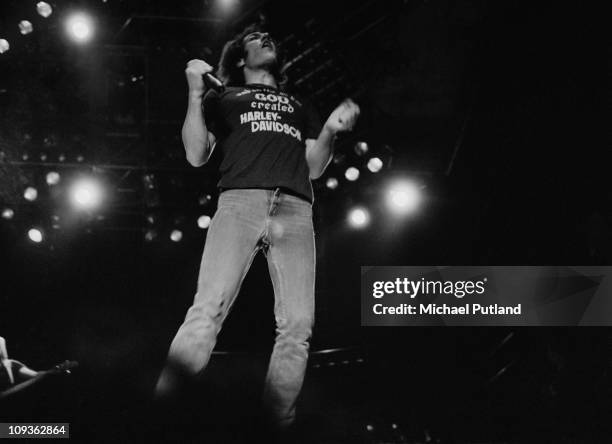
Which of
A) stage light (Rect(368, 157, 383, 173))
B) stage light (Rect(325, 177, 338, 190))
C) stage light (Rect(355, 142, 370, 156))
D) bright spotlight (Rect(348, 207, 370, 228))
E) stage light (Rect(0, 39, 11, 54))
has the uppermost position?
stage light (Rect(0, 39, 11, 54))

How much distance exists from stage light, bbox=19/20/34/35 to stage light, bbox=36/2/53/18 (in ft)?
0.50

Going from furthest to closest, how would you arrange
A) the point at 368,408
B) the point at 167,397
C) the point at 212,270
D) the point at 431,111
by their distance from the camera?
the point at 431,111 < the point at 368,408 < the point at 212,270 < the point at 167,397

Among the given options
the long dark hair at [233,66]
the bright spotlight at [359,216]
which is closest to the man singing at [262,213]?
the long dark hair at [233,66]

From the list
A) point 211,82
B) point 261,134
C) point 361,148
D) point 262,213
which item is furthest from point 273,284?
point 361,148

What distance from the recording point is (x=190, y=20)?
566cm

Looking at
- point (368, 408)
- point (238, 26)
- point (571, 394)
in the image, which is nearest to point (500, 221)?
point (571, 394)

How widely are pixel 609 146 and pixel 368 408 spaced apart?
9.33ft

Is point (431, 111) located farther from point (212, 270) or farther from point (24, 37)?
point (212, 270)

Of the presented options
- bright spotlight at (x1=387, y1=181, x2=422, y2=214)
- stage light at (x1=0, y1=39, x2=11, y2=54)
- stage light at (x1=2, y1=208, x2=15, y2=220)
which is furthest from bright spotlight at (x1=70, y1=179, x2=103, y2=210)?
bright spotlight at (x1=387, y1=181, x2=422, y2=214)

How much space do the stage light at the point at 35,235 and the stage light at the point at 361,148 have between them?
346 centimetres

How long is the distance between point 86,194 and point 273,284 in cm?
401

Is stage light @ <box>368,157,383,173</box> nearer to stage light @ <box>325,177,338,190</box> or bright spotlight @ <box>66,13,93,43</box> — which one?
stage light @ <box>325,177,338,190</box>

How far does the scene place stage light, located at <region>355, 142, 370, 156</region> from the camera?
5.94 metres

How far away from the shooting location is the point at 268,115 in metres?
2.81
